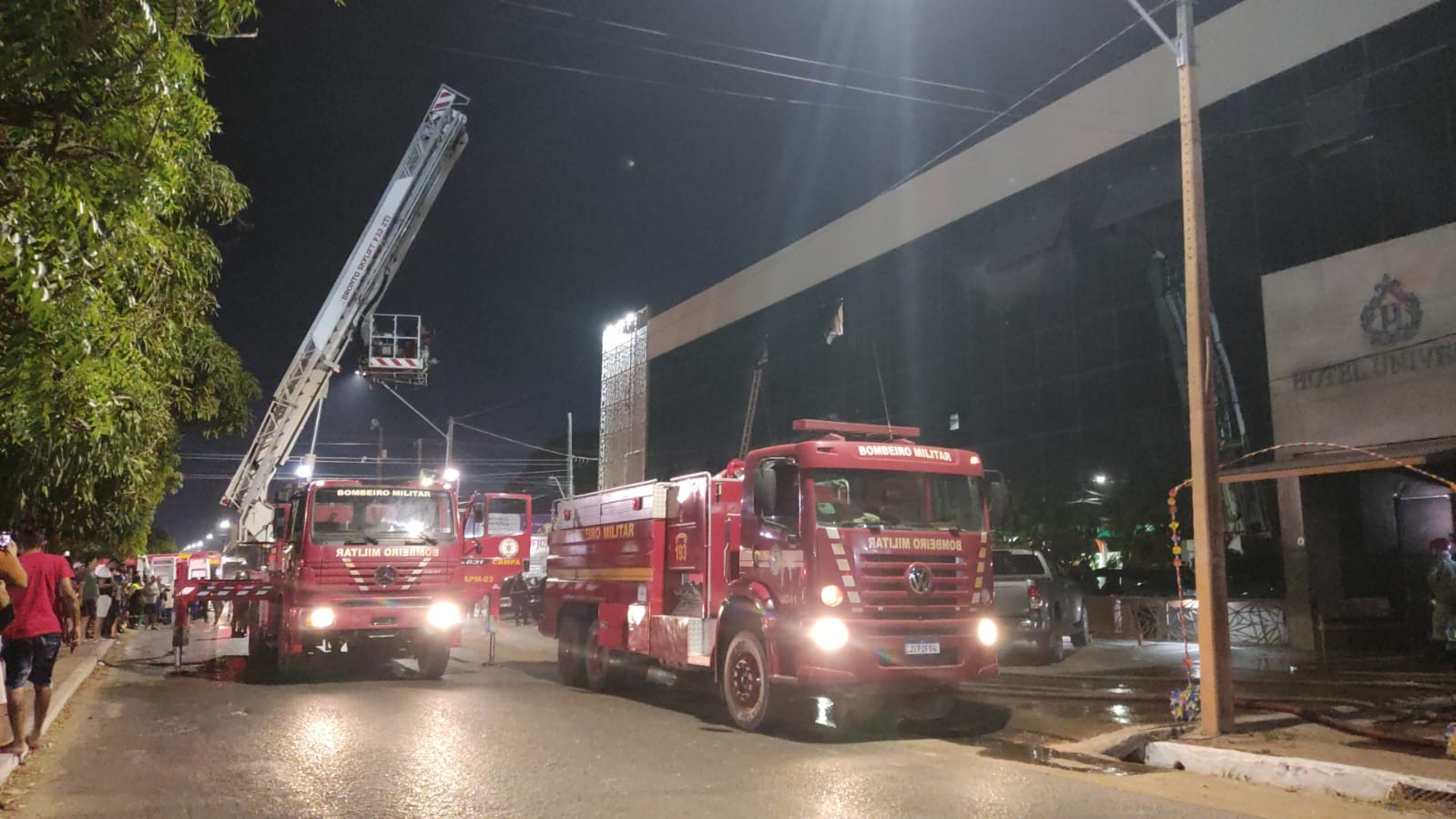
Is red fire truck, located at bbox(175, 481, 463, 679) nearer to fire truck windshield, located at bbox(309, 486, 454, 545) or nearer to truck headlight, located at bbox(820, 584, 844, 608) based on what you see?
fire truck windshield, located at bbox(309, 486, 454, 545)

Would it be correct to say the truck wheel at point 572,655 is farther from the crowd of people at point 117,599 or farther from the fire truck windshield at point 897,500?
the crowd of people at point 117,599

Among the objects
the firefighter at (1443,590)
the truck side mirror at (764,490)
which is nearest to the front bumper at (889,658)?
the truck side mirror at (764,490)

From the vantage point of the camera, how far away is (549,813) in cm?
652

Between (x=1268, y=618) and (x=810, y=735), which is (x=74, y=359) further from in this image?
(x=1268, y=618)

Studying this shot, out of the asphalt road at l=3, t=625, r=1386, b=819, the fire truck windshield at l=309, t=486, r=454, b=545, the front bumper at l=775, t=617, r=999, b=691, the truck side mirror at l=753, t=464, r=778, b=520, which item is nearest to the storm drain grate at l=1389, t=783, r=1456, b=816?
the asphalt road at l=3, t=625, r=1386, b=819

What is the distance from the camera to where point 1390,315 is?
53.6ft

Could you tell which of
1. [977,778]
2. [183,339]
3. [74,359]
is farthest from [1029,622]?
[74,359]

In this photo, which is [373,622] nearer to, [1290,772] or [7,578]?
[7,578]

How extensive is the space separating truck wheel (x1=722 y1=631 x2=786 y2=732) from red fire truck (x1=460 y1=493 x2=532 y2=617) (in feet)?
19.1

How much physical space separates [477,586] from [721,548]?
642cm

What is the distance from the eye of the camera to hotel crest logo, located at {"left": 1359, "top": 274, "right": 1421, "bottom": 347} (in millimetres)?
15961

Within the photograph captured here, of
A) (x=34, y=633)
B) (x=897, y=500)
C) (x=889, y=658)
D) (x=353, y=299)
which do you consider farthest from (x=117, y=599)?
(x=889, y=658)

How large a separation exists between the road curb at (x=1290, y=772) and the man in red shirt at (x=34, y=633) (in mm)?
9192

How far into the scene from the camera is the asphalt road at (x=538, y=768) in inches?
268
